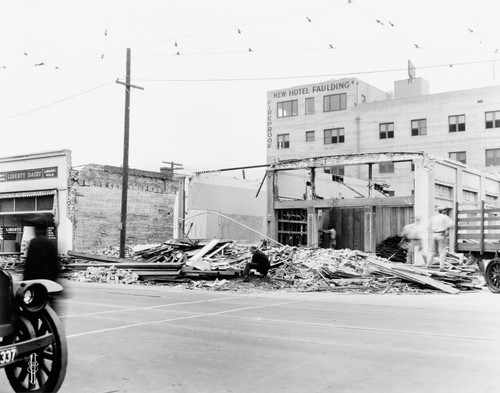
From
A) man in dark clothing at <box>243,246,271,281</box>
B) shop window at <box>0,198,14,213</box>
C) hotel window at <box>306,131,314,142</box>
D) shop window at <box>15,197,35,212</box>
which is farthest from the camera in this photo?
hotel window at <box>306,131,314,142</box>

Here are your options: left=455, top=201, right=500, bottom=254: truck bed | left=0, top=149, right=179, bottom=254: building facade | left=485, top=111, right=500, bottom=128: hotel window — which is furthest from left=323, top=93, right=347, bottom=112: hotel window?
left=455, top=201, right=500, bottom=254: truck bed

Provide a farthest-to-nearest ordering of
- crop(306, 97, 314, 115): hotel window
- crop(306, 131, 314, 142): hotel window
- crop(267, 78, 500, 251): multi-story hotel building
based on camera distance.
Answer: crop(306, 97, 314, 115): hotel window
crop(306, 131, 314, 142): hotel window
crop(267, 78, 500, 251): multi-story hotel building

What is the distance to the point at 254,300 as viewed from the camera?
14641 mm

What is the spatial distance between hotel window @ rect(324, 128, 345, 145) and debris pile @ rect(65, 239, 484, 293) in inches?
1506

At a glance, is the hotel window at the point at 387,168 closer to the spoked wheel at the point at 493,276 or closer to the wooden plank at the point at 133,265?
the wooden plank at the point at 133,265

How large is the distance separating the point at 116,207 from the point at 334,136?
33.8 meters

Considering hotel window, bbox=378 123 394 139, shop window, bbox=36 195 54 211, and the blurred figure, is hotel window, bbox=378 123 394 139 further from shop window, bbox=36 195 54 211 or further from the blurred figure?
the blurred figure

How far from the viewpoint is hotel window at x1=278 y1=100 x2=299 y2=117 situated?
63938mm

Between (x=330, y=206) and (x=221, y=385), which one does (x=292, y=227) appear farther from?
(x=221, y=385)

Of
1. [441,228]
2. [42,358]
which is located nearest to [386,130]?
[441,228]

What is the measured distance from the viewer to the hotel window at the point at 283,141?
64.1 m

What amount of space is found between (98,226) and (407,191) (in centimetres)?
3168

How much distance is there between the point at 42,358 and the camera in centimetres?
555

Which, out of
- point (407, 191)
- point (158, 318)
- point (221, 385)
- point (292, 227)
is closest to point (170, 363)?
point (221, 385)
